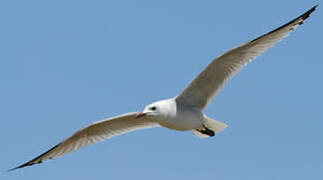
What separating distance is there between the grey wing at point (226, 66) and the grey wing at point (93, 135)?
103 cm

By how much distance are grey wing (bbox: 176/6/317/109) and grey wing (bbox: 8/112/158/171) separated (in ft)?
3.38

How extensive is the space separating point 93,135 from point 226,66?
2300 millimetres

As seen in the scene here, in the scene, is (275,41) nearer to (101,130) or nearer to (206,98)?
(206,98)

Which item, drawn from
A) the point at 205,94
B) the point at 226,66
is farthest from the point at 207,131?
the point at 226,66

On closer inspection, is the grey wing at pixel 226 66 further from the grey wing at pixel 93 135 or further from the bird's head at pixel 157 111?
the grey wing at pixel 93 135

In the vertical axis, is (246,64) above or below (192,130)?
above

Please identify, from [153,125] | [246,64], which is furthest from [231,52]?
[153,125]

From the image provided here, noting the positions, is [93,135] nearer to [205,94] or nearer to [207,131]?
[207,131]

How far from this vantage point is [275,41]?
A: 30.0 ft

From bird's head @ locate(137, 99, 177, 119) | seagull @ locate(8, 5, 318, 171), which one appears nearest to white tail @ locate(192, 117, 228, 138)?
seagull @ locate(8, 5, 318, 171)

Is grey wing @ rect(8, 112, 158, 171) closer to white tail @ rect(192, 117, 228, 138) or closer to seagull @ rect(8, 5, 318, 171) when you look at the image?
seagull @ rect(8, 5, 318, 171)

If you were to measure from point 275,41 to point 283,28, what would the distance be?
0.20 m

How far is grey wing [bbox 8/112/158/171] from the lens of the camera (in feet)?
32.5

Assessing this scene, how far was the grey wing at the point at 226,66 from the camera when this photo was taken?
355 inches
